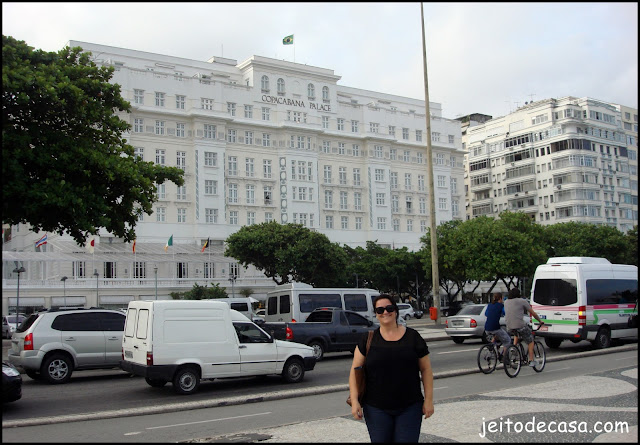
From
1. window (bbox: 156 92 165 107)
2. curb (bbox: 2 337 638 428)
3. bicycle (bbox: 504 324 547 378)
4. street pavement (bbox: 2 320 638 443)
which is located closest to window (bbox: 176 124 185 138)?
window (bbox: 156 92 165 107)

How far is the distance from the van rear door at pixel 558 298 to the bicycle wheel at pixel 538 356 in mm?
4361

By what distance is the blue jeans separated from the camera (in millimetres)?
5680

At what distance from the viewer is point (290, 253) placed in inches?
2136

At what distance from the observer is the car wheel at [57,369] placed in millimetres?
15555

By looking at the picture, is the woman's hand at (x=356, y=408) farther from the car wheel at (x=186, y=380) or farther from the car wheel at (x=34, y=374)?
the car wheel at (x=34, y=374)

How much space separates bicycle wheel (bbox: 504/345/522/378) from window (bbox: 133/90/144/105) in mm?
59786

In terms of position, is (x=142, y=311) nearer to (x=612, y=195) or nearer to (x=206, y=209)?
(x=206, y=209)

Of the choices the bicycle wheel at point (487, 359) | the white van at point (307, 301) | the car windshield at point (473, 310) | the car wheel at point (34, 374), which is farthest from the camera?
the car windshield at point (473, 310)

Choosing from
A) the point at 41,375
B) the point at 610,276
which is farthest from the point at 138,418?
the point at 610,276

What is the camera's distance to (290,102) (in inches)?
3024

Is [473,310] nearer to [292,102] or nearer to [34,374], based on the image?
[34,374]

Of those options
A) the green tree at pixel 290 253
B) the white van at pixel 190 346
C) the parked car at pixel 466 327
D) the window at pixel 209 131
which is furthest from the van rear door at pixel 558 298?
the window at pixel 209 131

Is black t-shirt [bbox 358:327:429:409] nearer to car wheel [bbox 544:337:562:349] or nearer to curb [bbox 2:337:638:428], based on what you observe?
curb [bbox 2:337:638:428]

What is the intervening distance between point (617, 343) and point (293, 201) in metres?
55.7
